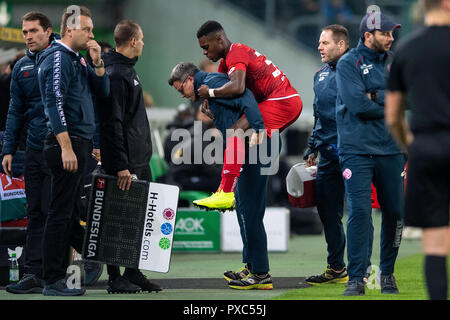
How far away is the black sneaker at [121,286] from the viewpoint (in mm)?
6840

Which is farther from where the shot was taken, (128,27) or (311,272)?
(311,272)

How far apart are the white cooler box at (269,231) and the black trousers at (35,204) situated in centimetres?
366

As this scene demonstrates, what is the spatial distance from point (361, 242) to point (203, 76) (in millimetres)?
1807

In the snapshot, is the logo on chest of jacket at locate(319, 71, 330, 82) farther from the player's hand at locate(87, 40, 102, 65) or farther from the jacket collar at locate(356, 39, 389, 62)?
the player's hand at locate(87, 40, 102, 65)

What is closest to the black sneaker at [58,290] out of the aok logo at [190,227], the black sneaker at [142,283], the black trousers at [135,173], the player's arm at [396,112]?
the black trousers at [135,173]

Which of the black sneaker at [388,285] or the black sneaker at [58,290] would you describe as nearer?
the black sneaker at [58,290]

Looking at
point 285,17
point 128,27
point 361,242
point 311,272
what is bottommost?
point 311,272

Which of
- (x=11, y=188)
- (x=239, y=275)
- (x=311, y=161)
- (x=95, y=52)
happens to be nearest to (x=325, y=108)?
(x=311, y=161)

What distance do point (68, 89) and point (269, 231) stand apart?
4483mm

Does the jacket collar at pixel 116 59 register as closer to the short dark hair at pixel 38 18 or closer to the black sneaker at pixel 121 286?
the short dark hair at pixel 38 18

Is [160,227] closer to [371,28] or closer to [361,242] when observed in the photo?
[361,242]

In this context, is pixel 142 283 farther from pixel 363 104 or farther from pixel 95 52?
pixel 363 104

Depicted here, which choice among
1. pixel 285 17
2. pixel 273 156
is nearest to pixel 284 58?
pixel 285 17

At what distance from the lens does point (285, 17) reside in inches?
698
